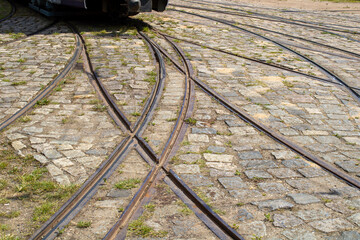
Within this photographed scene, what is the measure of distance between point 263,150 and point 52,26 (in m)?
8.55

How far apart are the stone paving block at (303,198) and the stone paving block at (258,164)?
0.60 m

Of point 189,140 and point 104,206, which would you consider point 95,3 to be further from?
point 104,206

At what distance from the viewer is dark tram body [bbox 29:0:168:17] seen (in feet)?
34.8

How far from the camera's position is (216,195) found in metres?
3.87

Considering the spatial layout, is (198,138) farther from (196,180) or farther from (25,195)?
(25,195)

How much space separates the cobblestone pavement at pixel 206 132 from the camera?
3.54 m

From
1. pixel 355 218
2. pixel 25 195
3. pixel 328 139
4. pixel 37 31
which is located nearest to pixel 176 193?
pixel 25 195

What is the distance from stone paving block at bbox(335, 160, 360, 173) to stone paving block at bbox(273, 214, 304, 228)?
4.15 ft

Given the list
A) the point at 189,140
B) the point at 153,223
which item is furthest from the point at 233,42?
the point at 153,223

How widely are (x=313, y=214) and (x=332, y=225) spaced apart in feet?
0.68

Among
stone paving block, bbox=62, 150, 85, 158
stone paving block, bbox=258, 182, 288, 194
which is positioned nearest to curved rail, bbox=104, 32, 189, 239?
stone paving block, bbox=62, 150, 85, 158

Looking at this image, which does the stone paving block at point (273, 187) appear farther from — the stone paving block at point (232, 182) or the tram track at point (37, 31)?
the tram track at point (37, 31)

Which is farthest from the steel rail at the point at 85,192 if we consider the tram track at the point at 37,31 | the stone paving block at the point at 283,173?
the tram track at the point at 37,31

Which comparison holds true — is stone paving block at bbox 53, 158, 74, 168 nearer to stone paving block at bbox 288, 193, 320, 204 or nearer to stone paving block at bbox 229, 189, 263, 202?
stone paving block at bbox 229, 189, 263, 202
